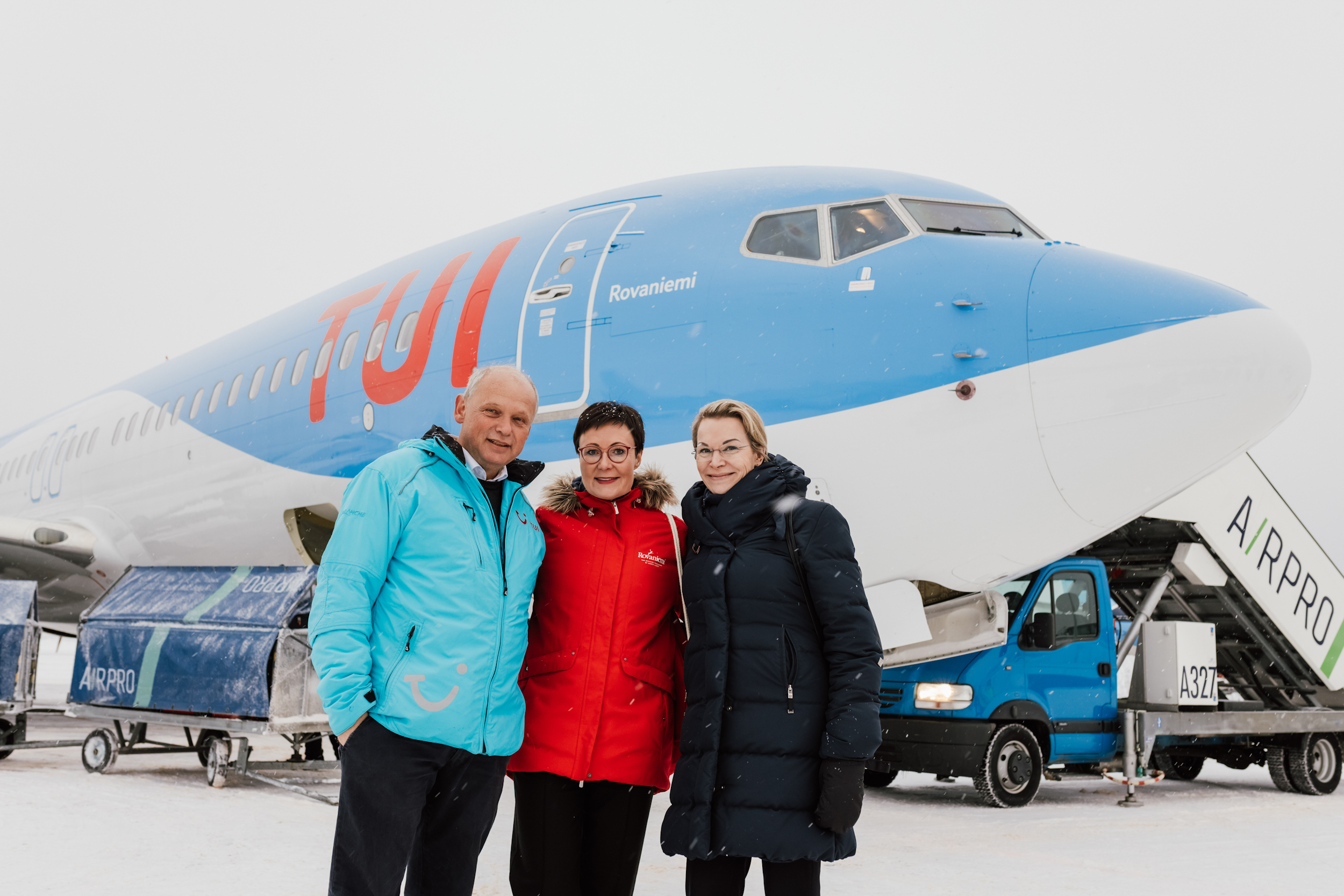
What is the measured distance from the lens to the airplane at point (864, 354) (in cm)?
462

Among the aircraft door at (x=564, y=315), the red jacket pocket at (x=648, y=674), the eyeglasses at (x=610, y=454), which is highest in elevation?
the aircraft door at (x=564, y=315)

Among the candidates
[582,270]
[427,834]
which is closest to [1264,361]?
[582,270]

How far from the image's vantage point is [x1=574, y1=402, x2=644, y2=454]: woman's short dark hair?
296cm

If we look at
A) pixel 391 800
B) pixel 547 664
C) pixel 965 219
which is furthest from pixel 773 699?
pixel 965 219

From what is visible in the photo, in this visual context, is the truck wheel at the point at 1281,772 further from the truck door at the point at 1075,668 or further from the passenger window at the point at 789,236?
the passenger window at the point at 789,236

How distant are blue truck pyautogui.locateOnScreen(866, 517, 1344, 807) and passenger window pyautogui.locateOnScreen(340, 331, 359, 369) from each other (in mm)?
4416

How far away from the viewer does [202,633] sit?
7270mm

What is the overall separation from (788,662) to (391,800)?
102cm

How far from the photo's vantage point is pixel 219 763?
714cm

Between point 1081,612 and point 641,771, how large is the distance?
21.8 feet

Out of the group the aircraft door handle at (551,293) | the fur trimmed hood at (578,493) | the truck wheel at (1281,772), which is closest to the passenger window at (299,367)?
the aircraft door handle at (551,293)

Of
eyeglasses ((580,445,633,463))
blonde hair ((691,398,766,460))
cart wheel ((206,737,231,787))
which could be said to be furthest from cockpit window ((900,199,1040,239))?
cart wheel ((206,737,231,787))

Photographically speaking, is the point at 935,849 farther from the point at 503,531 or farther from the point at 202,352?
the point at 202,352

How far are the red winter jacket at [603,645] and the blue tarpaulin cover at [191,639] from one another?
4.54 meters
